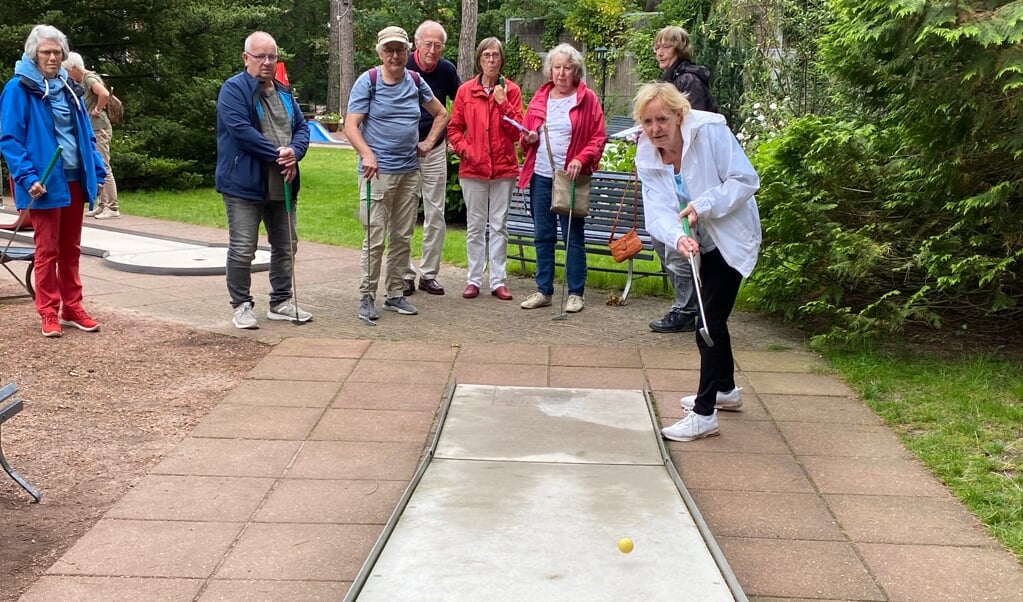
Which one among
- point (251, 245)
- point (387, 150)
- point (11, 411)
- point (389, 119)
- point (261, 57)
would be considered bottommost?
point (11, 411)

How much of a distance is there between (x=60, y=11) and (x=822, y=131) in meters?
11.9

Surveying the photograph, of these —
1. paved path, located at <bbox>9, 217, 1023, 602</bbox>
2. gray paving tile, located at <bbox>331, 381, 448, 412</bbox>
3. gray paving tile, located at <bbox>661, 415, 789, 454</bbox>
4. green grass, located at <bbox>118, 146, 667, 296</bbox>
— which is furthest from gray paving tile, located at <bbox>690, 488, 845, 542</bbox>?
green grass, located at <bbox>118, 146, 667, 296</bbox>

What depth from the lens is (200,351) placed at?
6336mm

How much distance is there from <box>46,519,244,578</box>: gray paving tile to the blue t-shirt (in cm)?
368

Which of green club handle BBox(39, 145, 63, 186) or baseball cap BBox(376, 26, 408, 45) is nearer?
green club handle BBox(39, 145, 63, 186)

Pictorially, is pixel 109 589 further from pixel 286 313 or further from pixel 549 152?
pixel 549 152

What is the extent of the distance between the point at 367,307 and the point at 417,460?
9.15 ft

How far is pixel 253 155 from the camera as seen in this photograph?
21.5 ft

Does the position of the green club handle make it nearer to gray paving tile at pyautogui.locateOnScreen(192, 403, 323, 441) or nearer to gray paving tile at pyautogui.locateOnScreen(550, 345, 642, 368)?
gray paving tile at pyautogui.locateOnScreen(192, 403, 323, 441)

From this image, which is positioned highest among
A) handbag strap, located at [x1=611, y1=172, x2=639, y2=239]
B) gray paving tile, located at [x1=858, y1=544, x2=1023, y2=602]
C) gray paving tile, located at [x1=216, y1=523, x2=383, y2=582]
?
handbag strap, located at [x1=611, y1=172, x2=639, y2=239]

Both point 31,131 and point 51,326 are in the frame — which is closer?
point 31,131

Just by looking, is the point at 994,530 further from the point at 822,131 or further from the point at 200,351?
the point at 200,351

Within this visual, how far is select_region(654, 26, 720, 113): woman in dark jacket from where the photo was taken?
6.65 metres

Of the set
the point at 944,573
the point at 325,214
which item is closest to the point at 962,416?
the point at 944,573
